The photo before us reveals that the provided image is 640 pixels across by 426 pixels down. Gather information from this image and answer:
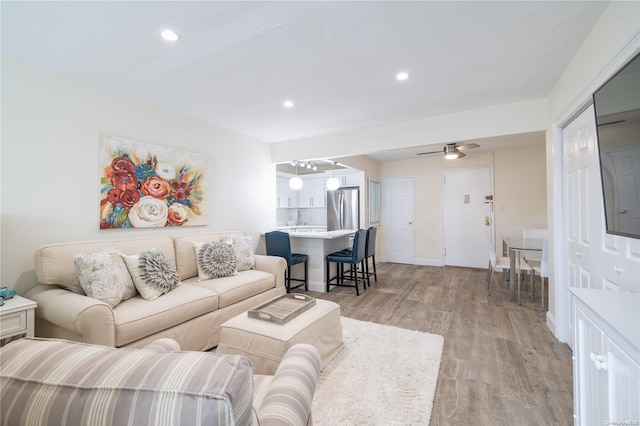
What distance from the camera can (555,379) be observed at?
75.6 inches

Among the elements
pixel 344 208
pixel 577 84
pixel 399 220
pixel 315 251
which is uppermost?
pixel 577 84

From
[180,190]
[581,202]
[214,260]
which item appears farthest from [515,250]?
[180,190]

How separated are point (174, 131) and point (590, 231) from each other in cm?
401

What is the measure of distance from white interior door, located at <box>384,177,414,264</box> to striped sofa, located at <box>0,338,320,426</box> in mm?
5959

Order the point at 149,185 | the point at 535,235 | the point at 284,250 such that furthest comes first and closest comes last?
the point at 535,235, the point at 284,250, the point at 149,185

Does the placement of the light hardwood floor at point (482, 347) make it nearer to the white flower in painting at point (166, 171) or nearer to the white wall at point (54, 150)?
the white flower in painting at point (166, 171)

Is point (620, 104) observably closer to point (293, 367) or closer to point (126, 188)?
point (293, 367)

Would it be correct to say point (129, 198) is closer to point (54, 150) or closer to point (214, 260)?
point (54, 150)

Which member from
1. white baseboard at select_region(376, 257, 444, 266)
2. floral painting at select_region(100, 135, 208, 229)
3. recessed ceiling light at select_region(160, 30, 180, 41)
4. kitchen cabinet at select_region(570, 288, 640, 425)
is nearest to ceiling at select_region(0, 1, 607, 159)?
recessed ceiling light at select_region(160, 30, 180, 41)

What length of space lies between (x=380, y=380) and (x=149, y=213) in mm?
2714

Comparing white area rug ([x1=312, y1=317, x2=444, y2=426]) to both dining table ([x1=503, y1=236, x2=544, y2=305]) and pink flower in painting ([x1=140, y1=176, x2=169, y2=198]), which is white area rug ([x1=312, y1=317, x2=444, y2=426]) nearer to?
dining table ([x1=503, y1=236, x2=544, y2=305])

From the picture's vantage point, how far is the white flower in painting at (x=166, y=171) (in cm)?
296

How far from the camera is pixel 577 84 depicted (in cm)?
204

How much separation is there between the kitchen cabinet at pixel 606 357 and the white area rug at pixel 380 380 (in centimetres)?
79
